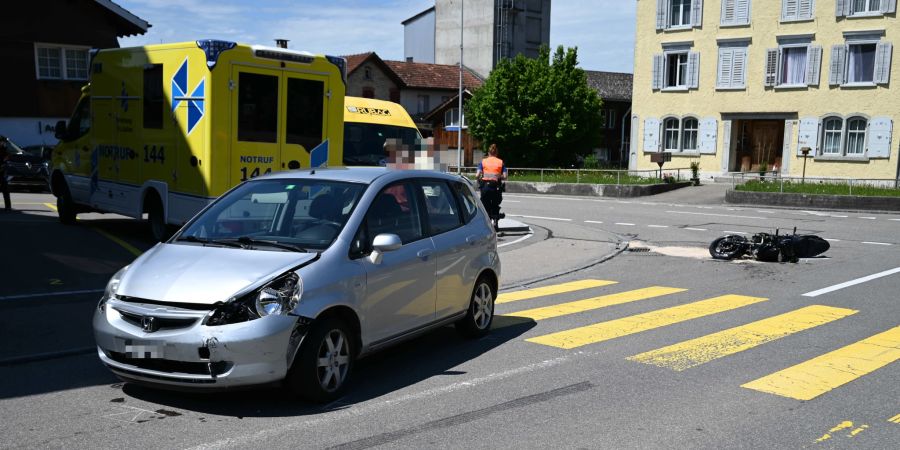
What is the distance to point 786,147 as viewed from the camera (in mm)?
38969

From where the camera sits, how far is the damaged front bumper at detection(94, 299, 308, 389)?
5344mm

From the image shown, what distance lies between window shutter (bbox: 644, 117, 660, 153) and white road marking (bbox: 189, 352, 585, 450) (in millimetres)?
37286

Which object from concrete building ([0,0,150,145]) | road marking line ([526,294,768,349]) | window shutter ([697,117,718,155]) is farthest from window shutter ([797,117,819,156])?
concrete building ([0,0,150,145])

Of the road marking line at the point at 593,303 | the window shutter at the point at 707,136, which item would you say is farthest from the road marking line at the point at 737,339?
the window shutter at the point at 707,136

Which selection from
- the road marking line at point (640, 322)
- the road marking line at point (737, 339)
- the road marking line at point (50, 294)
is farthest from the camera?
the road marking line at point (50, 294)

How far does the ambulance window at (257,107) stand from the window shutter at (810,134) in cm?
3177

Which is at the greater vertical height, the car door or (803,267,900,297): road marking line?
the car door

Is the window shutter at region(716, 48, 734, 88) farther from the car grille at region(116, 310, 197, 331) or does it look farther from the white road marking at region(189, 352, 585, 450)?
the car grille at region(116, 310, 197, 331)

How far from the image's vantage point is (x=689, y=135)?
138ft

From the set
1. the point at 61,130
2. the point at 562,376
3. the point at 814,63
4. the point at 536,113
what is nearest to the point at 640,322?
the point at 562,376

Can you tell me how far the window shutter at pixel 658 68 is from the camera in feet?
139

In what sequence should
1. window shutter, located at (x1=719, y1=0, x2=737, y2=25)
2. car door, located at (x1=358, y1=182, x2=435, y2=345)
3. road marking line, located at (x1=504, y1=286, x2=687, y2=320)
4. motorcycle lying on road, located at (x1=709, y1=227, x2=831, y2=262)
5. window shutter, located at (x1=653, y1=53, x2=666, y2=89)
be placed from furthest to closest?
window shutter, located at (x1=653, y1=53, x2=666, y2=89) < window shutter, located at (x1=719, y1=0, x2=737, y2=25) < motorcycle lying on road, located at (x1=709, y1=227, x2=831, y2=262) < road marking line, located at (x1=504, y1=286, x2=687, y2=320) < car door, located at (x1=358, y1=182, x2=435, y2=345)

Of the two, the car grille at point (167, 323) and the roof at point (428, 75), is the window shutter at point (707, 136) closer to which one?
the roof at point (428, 75)

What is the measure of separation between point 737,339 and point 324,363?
449cm
